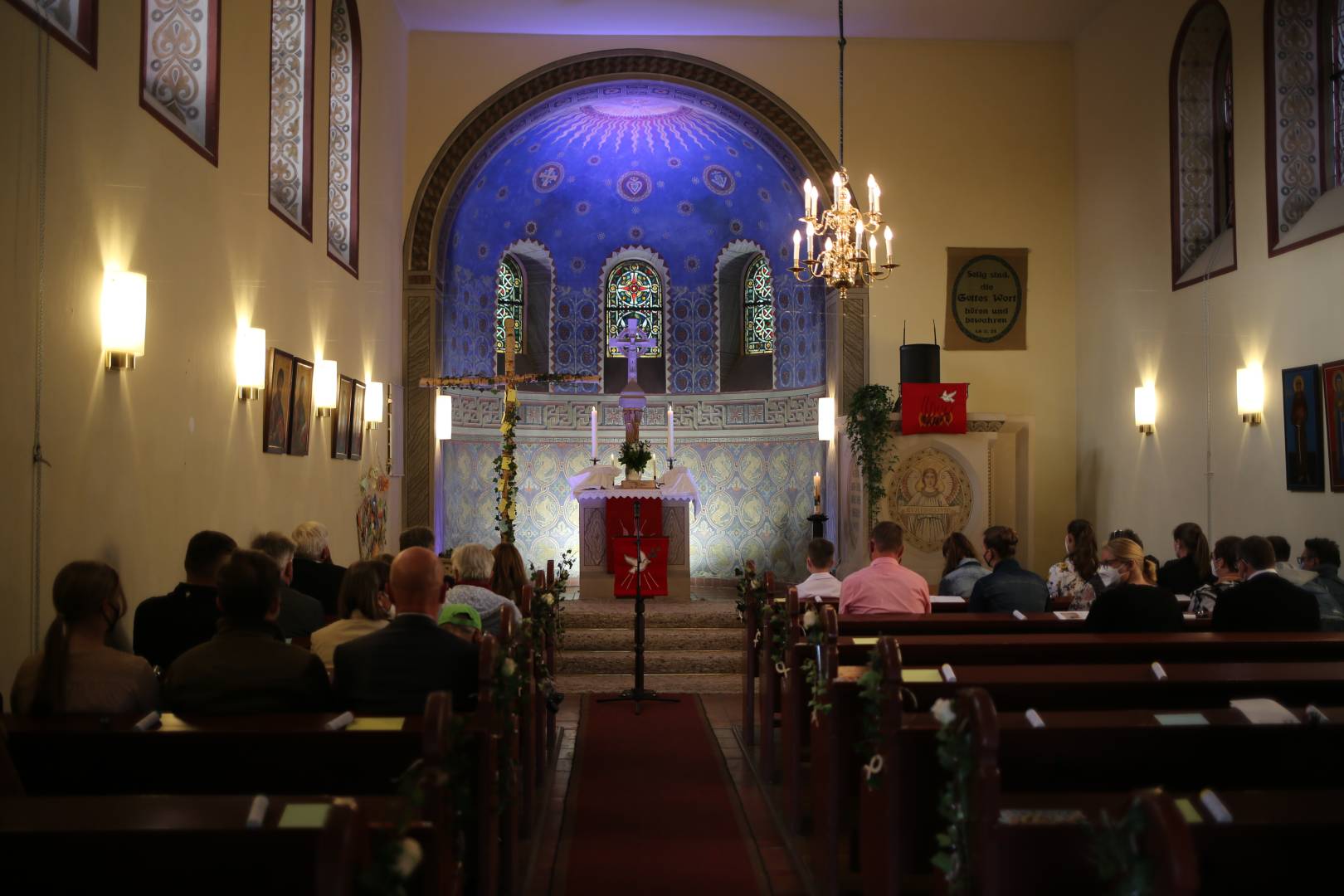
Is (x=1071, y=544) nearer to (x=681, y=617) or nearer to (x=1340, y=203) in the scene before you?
(x=1340, y=203)

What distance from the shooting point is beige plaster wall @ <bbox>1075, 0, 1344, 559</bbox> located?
29.0ft

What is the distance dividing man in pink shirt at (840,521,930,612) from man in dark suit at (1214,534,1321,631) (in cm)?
158

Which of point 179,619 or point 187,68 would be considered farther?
point 187,68

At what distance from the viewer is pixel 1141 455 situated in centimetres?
1127

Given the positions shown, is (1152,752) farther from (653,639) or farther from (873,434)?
(873,434)

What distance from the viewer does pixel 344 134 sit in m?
10.3

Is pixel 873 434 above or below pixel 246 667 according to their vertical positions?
above

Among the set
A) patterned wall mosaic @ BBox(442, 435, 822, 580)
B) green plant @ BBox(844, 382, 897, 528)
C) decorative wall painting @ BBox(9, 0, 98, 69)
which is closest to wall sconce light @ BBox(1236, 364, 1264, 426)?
green plant @ BBox(844, 382, 897, 528)

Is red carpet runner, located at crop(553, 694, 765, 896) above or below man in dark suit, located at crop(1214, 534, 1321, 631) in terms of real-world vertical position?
below

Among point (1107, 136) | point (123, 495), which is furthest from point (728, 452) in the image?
point (123, 495)

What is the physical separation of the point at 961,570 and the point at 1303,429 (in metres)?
2.87

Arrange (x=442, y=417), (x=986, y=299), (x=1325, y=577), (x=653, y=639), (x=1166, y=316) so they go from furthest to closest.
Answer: (x=986, y=299)
(x=442, y=417)
(x=1166, y=316)
(x=653, y=639)
(x=1325, y=577)

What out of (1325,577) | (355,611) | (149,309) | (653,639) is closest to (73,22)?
(149,309)

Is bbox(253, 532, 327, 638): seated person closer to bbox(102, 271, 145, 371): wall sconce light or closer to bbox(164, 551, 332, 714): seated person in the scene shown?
bbox(102, 271, 145, 371): wall sconce light
